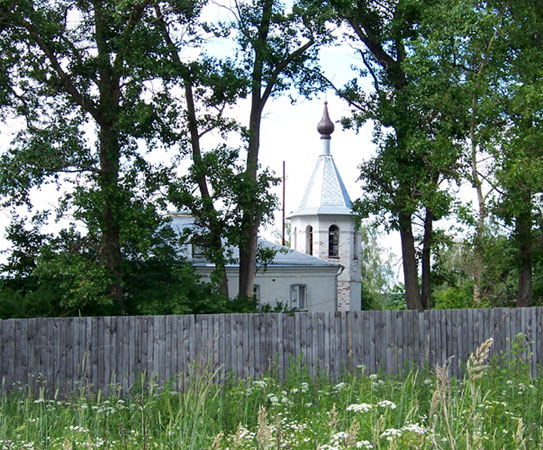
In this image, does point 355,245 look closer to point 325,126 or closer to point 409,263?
point 325,126

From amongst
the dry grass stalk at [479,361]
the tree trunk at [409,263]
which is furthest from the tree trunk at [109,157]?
the dry grass stalk at [479,361]

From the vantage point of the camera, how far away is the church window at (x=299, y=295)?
3081 cm

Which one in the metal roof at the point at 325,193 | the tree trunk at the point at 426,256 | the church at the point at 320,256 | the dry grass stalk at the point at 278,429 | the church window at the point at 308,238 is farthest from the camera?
the church window at the point at 308,238

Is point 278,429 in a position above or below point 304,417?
above

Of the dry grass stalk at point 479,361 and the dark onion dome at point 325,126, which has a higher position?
the dark onion dome at point 325,126

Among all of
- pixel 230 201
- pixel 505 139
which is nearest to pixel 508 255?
pixel 505 139

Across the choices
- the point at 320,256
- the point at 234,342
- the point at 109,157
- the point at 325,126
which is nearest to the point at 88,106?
the point at 109,157

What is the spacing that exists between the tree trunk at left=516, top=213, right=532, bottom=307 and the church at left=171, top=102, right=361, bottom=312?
10720 mm

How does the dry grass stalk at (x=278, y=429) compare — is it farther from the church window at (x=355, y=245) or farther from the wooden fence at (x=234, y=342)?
the church window at (x=355, y=245)

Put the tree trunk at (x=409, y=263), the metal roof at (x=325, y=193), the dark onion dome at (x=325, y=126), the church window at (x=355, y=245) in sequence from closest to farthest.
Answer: the tree trunk at (x=409, y=263) → the church window at (x=355, y=245) → the metal roof at (x=325, y=193) → the dark onion dome at (x=325, y=126)

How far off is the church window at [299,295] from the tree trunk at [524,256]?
38.0 ft

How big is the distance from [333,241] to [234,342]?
2426 centimetres

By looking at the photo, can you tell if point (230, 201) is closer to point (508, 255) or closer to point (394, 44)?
point (394, 44)

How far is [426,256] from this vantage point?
20.9 metres
